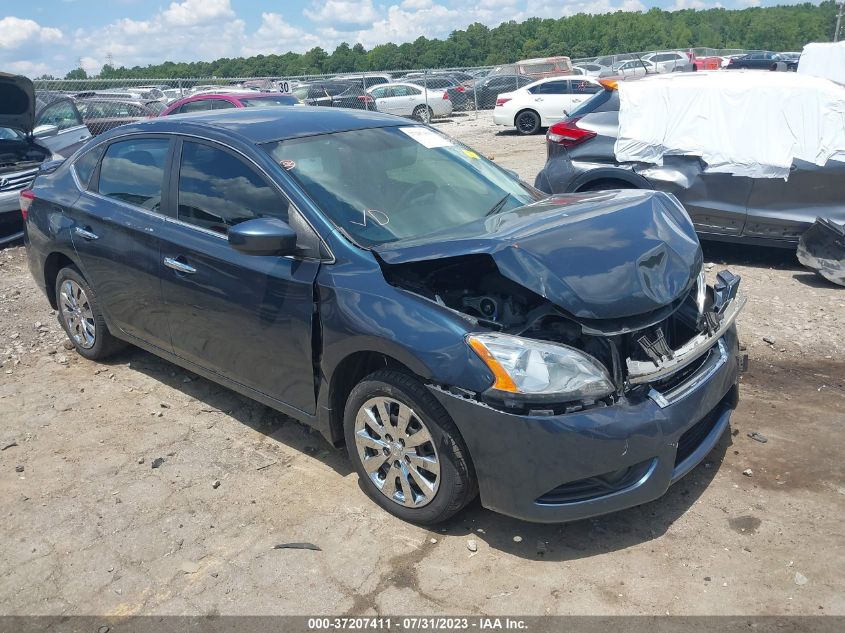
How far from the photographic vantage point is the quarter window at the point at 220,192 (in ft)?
12.9

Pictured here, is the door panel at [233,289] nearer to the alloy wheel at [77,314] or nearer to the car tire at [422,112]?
the alloy wheel at [77,314]

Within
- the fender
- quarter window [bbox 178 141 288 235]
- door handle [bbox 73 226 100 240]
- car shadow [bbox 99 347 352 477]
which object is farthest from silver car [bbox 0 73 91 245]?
the fender

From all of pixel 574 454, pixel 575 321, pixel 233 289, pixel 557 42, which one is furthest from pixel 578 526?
pixel 557 42

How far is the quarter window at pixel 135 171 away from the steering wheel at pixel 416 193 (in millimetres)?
1538

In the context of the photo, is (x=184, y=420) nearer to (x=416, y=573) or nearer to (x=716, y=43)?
(x=416, y=573)

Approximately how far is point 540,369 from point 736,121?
493cm

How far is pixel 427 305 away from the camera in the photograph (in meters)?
3.30

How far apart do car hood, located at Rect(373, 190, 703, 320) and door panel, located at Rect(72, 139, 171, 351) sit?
1.70m

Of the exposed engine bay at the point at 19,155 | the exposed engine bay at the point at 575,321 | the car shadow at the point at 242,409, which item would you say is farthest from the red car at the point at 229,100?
the exposed engine bay at the point at 575,321

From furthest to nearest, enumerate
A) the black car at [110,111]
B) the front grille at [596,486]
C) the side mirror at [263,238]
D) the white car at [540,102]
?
the white car at [540,102], the black car at [110,111], the side mirror at [263,238], the front grille at [596,486]

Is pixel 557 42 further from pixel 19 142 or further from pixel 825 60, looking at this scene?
pixel 19 142

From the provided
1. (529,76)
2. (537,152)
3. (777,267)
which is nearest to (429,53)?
(529,76)

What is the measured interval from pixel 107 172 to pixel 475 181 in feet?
8.13

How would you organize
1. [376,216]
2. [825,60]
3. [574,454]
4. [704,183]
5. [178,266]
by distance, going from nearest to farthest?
[574,454] < [376,216] < [178,266] < [704,183] < [825,60]
